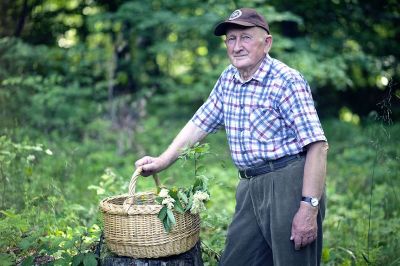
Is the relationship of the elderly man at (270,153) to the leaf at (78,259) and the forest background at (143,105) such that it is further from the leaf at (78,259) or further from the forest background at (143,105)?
the forest background at (143,105)

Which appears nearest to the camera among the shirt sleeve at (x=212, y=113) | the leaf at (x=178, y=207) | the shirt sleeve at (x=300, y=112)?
the shirt sleeve at (x=300, y=112)

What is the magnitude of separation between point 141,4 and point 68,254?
5.20 m

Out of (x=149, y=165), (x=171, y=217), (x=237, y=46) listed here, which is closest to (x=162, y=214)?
(x=171, y=217)

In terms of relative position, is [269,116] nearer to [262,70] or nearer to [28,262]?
[262,70]

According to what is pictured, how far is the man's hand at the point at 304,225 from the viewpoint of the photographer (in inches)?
114

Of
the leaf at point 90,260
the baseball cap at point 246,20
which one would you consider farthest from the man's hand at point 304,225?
the leaf at point 90,260

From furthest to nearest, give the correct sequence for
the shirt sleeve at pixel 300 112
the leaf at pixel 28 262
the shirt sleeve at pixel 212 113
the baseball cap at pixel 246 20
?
the shirt sleeve at pixel 212 113, the leaf at pixel 28 262, the baseball cap at pixel 246 20, the shirt sleeve at pixel 300 112

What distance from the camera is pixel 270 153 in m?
3.01

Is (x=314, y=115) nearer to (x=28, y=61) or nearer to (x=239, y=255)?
(x=239, y=255)

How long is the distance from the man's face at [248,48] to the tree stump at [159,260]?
126 cm

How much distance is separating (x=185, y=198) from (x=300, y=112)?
0.88 m

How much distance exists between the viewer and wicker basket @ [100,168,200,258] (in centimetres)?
291

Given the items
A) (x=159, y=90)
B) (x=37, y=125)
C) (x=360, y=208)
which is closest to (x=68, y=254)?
(x=360, y=208)

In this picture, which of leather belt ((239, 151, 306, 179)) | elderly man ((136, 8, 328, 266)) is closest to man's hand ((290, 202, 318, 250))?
elderly man ((136, 8, 328, 266))
